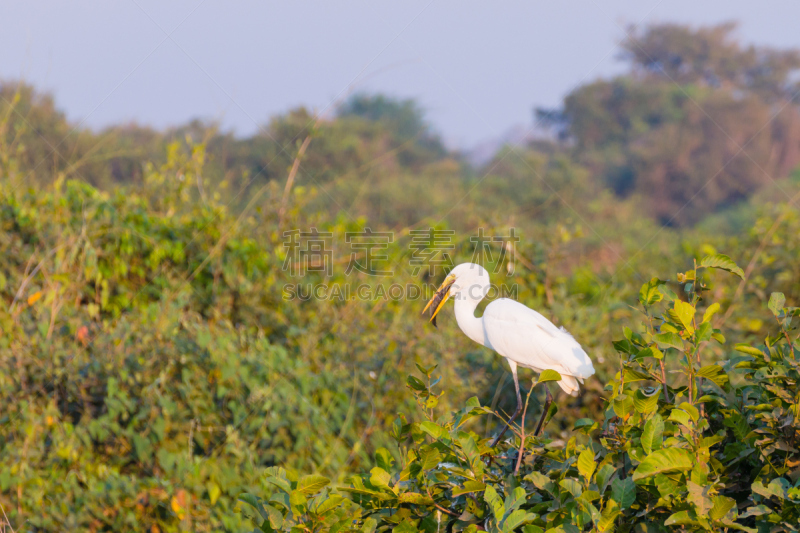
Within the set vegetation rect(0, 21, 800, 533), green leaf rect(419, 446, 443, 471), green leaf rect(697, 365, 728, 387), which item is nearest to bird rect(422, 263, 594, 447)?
vegetation rect(0, 21, 800, 533)

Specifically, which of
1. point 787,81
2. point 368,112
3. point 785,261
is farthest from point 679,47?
point 785,261

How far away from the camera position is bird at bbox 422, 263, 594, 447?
2363 millimetres

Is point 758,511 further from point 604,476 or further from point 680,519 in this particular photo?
point 604,476

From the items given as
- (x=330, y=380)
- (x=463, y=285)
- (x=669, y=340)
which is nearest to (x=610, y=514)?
(x=669, y=340)

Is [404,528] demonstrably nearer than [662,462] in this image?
No

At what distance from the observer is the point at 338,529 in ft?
4.75

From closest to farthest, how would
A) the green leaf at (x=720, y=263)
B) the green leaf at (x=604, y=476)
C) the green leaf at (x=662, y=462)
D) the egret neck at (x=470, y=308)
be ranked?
the green leaf at (x=662, y=462)
the green leaf at (x=604, y=476)
the green leaf at (x=720, y=263)
the egret neck at (x=470, y=308)

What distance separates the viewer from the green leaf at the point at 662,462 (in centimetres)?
129

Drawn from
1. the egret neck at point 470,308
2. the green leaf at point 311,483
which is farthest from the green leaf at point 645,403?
the egret neck at point 470,308

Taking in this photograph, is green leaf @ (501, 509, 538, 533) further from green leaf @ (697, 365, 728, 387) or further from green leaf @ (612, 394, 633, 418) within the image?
green leaf @ (697, 365, 728, 387)

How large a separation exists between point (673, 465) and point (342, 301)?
3.64 metres

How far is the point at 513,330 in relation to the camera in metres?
2.43

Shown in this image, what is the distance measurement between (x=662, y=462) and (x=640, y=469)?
1.9 inches

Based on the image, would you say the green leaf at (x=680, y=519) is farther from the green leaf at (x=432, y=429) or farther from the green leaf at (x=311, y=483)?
the green leaf at (x=311, y=483)
